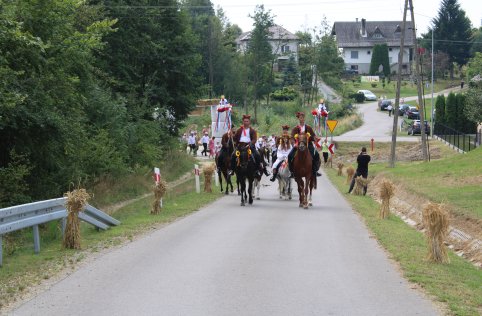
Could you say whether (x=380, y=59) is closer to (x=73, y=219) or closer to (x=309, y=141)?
(x=309, y=141)

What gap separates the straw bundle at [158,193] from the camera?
20469 millimetres

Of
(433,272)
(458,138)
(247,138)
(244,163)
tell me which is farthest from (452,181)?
(458,138)

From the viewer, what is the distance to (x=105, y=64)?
37.7 m

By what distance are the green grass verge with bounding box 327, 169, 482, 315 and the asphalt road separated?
0.92 feet

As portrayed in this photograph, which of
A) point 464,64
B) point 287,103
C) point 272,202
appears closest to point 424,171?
point 272,202

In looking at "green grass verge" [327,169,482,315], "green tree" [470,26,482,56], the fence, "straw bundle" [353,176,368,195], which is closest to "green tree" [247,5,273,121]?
the fence

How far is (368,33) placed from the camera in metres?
149

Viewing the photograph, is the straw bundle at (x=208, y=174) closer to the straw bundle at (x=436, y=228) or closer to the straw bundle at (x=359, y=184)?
the straw bundle at (x=359, y=184)

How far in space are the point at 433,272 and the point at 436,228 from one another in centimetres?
116

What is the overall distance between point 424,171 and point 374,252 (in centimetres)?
2326

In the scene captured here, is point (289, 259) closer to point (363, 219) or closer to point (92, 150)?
point (363, 219)

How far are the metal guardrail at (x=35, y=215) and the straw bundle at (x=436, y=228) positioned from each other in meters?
6.58

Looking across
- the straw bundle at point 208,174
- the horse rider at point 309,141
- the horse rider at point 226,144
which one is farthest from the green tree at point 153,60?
the horse rider at point 309,141

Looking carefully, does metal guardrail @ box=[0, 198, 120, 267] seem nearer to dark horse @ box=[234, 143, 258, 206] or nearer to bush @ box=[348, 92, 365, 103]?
dark horse @ box=[234, 143, 258, 206]
